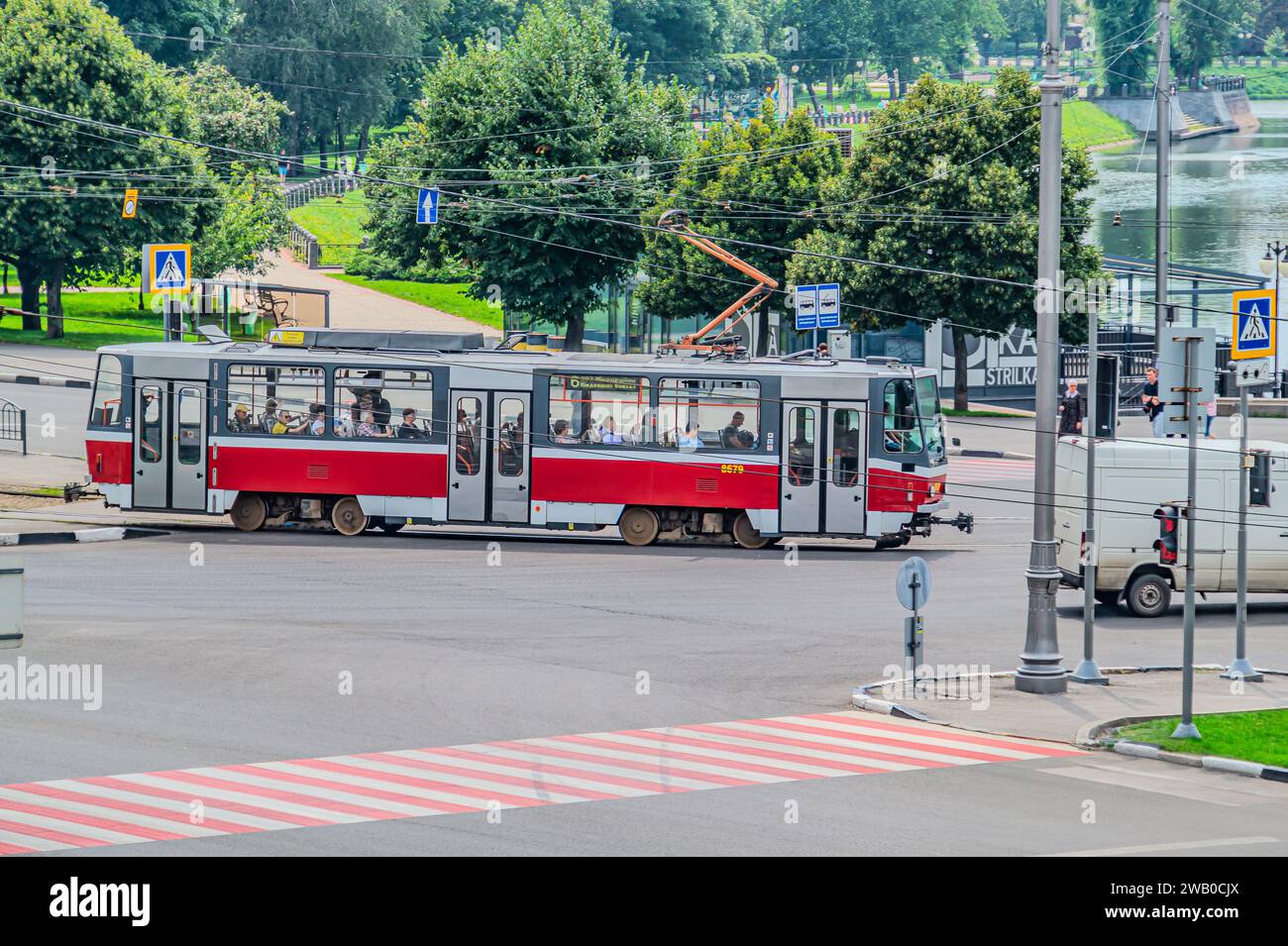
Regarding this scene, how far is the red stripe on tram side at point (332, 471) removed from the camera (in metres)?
31.5

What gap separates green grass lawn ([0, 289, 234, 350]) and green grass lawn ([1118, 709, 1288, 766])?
36.6m

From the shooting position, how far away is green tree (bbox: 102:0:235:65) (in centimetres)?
10550

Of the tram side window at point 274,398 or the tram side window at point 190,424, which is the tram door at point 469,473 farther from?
the tram side window at point 190,424

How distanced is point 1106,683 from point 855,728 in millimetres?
4701

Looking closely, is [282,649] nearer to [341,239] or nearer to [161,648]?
[161,648]

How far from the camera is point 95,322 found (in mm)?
50219

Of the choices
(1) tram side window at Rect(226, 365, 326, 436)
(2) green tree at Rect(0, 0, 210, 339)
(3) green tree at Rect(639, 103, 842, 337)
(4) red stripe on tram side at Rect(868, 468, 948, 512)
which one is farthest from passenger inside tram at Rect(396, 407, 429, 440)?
(2) green tree at Rect(0, 0, 210, 339)

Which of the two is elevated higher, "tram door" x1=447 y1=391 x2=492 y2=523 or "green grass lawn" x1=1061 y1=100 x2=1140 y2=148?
"green grass lawn" x1=1061 y1=100 x2=1140 y2=148

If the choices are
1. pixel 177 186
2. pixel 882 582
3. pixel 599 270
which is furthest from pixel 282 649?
pixel 177 186

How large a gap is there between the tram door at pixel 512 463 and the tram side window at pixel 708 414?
2.57 metres

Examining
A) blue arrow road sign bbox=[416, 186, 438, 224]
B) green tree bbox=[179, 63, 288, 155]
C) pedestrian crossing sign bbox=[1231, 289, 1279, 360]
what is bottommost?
pedestrian crossing sign bbox=[1231, 289, 1279, 360]

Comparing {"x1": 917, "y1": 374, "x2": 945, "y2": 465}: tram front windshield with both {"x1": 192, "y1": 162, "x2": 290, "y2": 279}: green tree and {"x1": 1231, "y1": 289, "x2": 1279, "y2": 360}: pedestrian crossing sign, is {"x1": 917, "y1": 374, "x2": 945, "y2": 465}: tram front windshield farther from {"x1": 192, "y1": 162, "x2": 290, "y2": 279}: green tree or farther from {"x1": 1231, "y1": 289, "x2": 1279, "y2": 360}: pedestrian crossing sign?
{"x1": 192, "y1": 162, "x2": 290, "y2": 279}: green tree

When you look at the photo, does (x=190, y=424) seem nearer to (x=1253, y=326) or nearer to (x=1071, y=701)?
(x=1071, y=701)

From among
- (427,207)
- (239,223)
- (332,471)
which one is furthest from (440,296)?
(332,471)
